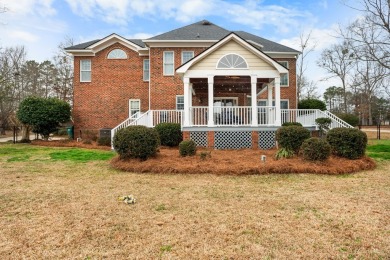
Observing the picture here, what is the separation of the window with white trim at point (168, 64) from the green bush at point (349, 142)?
1182 cm

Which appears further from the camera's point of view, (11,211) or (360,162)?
(360,162)

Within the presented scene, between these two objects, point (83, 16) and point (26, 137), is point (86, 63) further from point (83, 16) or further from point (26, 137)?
point (26, 137)

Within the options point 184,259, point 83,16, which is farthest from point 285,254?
point 83,16

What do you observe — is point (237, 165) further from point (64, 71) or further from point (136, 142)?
point (64, 71)

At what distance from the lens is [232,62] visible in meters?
12.9

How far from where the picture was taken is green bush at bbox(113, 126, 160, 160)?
9188 millimetres

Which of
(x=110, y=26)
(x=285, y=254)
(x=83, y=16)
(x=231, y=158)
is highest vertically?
(x=110, y=26)

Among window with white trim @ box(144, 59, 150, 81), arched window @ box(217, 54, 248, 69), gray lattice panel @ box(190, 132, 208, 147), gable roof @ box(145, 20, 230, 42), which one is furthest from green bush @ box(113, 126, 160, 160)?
window with white trim @ box(144, 59, 150, 81)

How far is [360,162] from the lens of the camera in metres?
9.06

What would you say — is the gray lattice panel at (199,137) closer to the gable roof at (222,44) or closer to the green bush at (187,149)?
the green bush at (187,149)

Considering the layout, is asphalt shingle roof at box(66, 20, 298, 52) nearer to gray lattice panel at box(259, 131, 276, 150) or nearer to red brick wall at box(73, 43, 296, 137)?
red brick wall at box(73, 43, 296, 137)

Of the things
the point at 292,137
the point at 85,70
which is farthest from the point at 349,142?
the point at 85,70

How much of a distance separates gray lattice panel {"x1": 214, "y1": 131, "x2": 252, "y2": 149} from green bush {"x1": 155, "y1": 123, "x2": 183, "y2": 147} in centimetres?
218

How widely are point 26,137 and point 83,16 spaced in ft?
31.4
